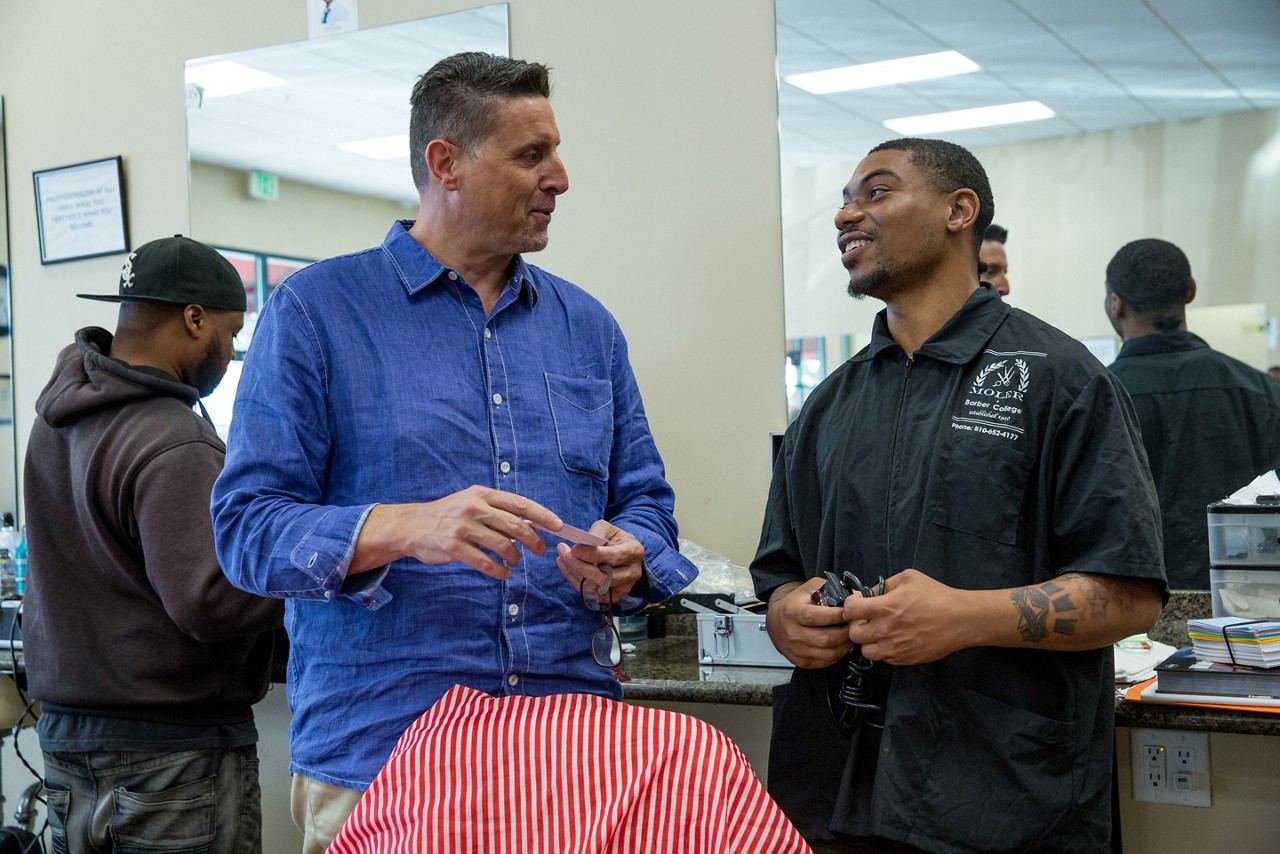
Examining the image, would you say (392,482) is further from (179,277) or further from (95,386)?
(179,277)

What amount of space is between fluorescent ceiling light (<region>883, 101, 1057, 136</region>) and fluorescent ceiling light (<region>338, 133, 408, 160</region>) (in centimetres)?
140

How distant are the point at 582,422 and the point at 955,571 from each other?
57cm

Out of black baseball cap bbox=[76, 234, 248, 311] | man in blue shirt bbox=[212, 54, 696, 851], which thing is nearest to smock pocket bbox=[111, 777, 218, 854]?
man in blue shirt bbox=[212, 54, 696, 851]

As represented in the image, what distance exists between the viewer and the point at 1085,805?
5.00ft

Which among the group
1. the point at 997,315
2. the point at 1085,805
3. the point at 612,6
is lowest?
the point at 1085,805

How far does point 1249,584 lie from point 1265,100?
1.05 metres

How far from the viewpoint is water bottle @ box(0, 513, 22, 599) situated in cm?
346

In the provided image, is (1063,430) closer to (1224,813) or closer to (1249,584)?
(1249,584)

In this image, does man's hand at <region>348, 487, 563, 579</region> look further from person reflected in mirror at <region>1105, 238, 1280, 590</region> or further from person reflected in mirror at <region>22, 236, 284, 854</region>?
person reflected in mirror at <region>1105, 238, 1280, 590</region>

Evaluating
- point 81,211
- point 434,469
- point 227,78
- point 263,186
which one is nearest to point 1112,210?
point 434,469

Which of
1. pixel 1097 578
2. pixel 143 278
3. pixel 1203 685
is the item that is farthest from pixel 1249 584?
pixel 143 278

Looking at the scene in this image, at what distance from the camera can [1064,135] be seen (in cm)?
264

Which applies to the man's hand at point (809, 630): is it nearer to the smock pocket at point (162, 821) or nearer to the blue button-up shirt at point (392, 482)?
the blue button-up shirt at point (392, 482)

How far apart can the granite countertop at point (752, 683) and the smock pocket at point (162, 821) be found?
842 mm
